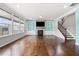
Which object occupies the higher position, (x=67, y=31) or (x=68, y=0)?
(x=68, y=0)

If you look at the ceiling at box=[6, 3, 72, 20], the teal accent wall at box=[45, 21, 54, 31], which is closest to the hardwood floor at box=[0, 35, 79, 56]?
the ceiling at box=[6, 3, 72, 20]

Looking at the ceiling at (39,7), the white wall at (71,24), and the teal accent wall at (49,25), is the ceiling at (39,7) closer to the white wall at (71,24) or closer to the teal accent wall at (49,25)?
the white wall at (71,24)

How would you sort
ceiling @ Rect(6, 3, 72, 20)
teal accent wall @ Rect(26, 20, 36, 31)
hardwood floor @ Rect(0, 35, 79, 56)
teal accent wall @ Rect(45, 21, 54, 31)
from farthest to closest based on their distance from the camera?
1. teal accent wall @ Rect(45, 21, 54, 31)
2. teal accent wall @ Rect(26, 20, 36, 31)
3. ceiling @ Rect(6, 3, 72, 20)
4. hardwood floor @ Rect(0, 35, 79, 56)

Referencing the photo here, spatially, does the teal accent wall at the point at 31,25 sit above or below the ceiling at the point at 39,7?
below

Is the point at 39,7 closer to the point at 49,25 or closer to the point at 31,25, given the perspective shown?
the point at 31,25

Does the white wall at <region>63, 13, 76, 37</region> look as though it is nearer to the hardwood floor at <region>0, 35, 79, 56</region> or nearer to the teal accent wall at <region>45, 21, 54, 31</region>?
the hardwood floor at <region>0, 35, 79, 56</region>

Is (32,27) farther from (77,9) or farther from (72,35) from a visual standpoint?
(77,9)

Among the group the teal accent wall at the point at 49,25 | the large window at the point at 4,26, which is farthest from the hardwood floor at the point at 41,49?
the teal accent wall at the point at 49,25

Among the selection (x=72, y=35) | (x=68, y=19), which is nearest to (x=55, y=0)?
(x=72, y=35)

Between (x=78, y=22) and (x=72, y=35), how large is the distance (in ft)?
13.6

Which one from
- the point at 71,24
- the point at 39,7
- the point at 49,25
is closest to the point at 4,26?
the point at 39,7

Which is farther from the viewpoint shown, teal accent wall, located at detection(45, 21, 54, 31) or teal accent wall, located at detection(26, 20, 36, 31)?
teal accent wall, located at detection(45, 21, 54, 31)

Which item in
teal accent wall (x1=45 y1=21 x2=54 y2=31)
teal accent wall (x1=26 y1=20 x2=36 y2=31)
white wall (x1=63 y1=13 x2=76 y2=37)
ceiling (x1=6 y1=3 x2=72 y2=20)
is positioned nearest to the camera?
ceiling (x1=6 y1=3 x2=72 y2=20)

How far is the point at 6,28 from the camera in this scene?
28.3 feet
